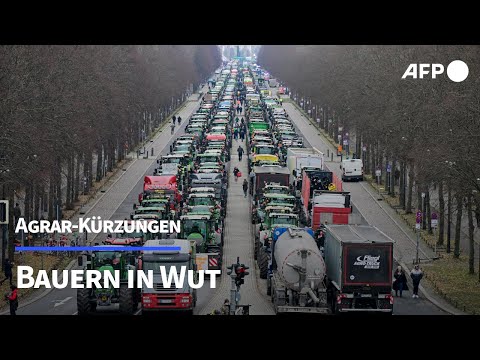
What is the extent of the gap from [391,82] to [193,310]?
27088mm

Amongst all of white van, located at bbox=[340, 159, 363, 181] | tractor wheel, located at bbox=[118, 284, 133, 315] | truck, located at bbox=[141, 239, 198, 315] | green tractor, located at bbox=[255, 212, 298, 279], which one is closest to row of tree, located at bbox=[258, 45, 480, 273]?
white van, located at bbox=[340, 159, 363, 181]

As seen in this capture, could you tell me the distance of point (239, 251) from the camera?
46781 millimetres

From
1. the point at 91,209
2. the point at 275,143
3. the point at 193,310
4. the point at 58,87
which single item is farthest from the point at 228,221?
the point at 275,143

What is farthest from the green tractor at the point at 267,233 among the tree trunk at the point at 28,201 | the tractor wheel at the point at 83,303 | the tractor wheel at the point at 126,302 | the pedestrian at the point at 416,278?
the tractor wheel at the point at 83,303

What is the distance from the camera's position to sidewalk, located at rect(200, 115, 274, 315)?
1459 inches

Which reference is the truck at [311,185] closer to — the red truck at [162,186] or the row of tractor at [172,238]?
the row of tractor at [172,238]

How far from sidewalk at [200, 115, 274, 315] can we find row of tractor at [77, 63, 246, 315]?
631 mm

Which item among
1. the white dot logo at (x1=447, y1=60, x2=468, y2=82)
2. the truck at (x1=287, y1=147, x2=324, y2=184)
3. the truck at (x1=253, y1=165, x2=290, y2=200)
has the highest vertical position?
the white dot logo at (x1=447, y1=60, x2=468, y2=82)

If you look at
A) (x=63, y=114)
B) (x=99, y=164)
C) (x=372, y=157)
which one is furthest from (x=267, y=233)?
(x=372, y=157)

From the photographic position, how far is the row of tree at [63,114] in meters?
41.1

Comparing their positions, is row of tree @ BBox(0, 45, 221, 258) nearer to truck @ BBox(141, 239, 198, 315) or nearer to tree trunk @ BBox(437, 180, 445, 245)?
truck @ BBox(141, 239, 198, 315)

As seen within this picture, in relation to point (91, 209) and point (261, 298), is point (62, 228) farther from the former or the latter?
point (91, 209)

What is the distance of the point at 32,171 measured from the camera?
1606 inches
